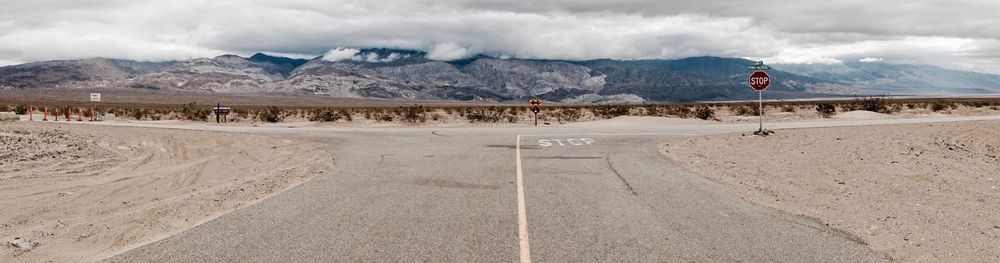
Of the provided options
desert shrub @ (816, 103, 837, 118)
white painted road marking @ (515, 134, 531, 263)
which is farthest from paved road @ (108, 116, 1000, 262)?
desert shrub @ (816, 103, 837, 118)

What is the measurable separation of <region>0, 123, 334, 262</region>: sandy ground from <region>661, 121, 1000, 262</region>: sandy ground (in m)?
7.29

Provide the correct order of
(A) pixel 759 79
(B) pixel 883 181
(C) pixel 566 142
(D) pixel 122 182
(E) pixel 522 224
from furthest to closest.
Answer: (A) pixel 759 79
(C) pixel 566 142
(D) pixel 122 182
(B) pixel 883 181
(E) pixel 522 224

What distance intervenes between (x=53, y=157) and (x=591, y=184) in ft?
49.5

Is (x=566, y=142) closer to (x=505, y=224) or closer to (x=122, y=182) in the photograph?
(x=122, y=182)

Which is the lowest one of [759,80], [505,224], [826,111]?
[505,224]

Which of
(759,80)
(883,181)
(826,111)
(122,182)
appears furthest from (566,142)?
(826,111)

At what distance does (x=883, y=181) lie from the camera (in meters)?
12.9

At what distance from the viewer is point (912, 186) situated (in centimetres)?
1221

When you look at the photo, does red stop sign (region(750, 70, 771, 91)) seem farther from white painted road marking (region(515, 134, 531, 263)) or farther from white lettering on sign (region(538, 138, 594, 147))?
white painted road marking (region(515, 134, 531, 263))

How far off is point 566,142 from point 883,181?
34.5ft

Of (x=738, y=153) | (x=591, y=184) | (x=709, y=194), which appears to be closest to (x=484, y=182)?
(x=591, y=184)

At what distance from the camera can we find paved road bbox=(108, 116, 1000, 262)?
6.61 metres

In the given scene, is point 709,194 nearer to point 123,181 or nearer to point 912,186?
point 912,186

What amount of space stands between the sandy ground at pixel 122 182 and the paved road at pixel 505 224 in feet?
2.39
